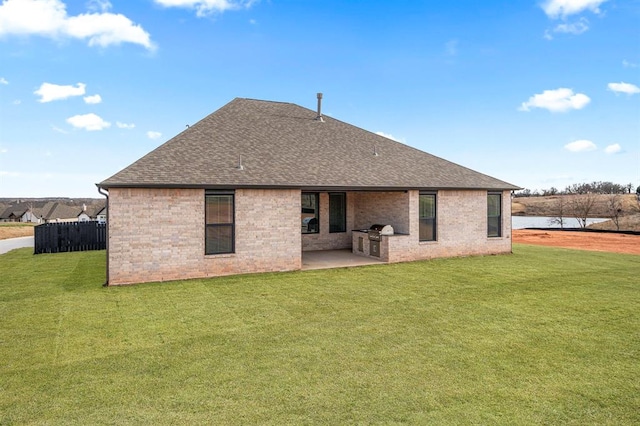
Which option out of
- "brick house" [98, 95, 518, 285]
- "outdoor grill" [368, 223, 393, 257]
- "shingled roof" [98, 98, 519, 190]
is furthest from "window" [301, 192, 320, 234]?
"outdoor grill" [368, 223, 393, 257]

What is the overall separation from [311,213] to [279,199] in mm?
4102

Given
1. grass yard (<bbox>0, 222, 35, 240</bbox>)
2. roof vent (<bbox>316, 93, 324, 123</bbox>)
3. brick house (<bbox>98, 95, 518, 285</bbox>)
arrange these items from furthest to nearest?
1. grass yard (<bbox>0, 222, 35, 240</bbox>)
2. roof vent (<bbox>316, 93, 324, 123</bbox>)
3. brick house (<bbox>98, 95, 518, 285</bbox>)

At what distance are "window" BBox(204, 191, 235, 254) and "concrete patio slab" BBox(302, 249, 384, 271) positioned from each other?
93.7 inches

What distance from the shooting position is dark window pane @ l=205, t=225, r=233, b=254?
9703 mm

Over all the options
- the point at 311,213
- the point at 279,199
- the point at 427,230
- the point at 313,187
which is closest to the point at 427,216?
the point at 427,230

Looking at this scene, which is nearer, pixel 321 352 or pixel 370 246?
pixel 321 352

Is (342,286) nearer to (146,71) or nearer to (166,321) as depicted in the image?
(166,321)

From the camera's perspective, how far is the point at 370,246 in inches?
500

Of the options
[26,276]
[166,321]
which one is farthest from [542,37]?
[26,276]

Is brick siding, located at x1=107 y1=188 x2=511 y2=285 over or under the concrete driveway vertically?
over

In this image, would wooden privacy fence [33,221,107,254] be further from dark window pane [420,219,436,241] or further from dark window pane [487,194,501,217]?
dark window pane [487,194,501,217]

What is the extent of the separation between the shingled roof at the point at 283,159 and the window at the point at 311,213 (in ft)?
6.77

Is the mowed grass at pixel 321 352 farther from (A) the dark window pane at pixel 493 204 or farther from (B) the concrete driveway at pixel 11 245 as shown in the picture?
(B) the concrete driveway at pixel 11 245

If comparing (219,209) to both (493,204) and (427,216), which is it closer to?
(427,216)
